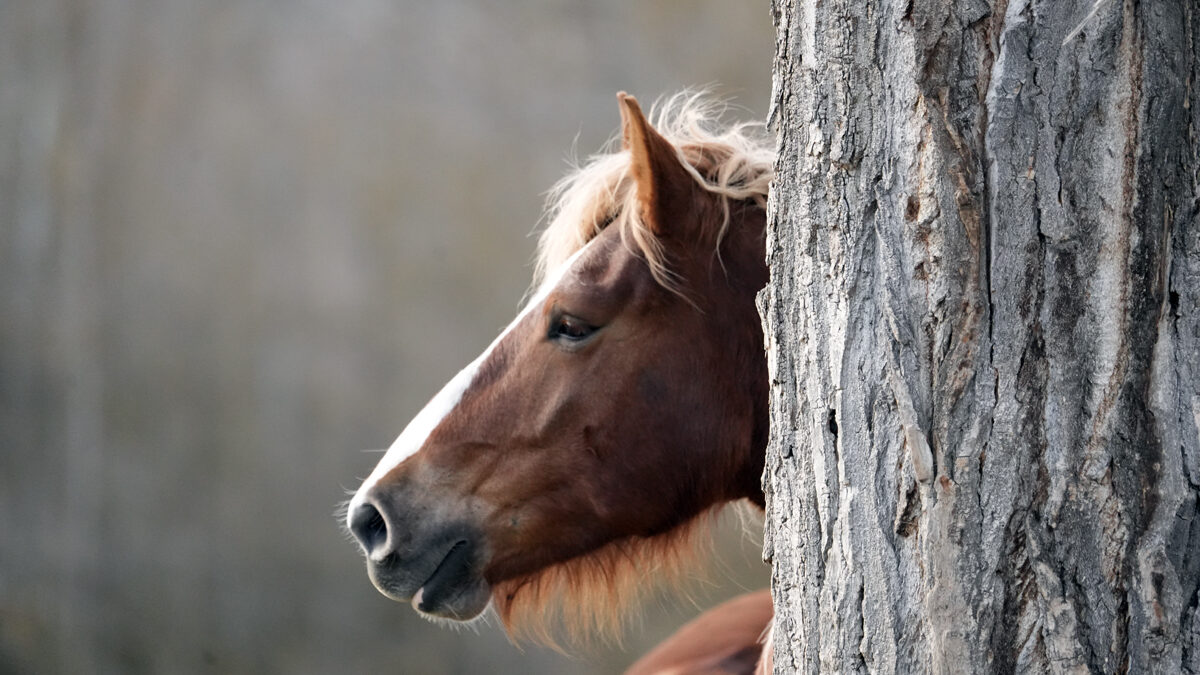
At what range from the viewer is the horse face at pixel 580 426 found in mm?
1482

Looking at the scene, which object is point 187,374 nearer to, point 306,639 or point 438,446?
point 306,639

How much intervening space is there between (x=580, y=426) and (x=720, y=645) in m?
0.98

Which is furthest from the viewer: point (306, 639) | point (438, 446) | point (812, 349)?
point (306, 639)

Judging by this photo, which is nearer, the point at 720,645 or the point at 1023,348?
the point at 1023,348

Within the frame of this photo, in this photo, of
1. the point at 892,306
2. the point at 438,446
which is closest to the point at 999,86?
the point at 892,306

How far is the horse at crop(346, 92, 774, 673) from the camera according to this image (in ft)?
4.86

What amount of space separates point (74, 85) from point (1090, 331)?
159 inches

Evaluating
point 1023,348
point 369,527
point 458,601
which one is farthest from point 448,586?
point 1023,348

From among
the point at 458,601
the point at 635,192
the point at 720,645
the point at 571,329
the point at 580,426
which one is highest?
the point at 635,192

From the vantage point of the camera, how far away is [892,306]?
0.84 metres

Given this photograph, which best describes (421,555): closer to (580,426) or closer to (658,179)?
(580,426)

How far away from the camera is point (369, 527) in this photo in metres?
1.55

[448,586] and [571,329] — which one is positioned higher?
[571,329]

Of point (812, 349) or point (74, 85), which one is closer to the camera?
point (812, 349)
